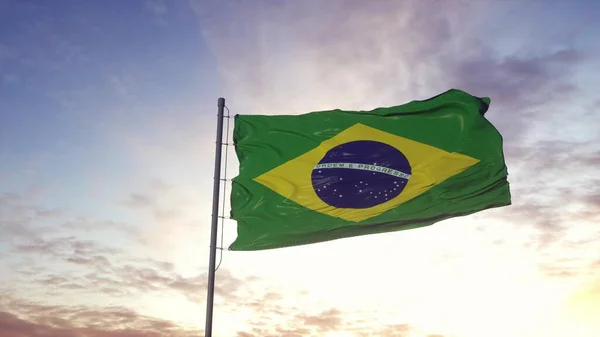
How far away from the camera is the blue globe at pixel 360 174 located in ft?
62.5

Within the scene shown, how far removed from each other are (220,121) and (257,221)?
2.75 metres

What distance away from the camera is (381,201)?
19.0 m

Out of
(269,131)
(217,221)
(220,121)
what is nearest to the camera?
(217,221)

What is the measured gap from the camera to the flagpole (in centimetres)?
1636

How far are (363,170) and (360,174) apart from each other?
14 cm

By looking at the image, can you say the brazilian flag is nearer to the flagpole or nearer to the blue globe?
the blue globe

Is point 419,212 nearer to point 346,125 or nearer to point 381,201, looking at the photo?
point 381,201

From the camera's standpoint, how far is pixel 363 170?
19578 millimetres

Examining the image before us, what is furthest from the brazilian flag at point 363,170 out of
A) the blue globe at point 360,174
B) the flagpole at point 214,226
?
the flagpole at point 214,226

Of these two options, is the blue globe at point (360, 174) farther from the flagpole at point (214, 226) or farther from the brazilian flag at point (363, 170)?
the flagpole at point (214, 226)

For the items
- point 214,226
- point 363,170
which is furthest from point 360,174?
point 214,226

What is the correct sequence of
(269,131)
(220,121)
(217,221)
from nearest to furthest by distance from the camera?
(217,221) → (220,121) → (269,131)

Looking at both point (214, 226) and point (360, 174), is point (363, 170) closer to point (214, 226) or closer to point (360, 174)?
point (360, 174)

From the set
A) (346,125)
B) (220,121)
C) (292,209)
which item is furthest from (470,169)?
(220,121)
